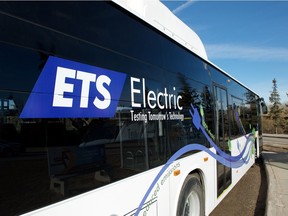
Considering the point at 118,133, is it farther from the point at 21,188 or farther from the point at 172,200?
the point at 172,200

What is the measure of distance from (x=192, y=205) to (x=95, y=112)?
2.98 m

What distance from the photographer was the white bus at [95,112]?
1.96 m

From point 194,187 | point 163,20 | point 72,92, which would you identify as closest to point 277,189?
point 194,187

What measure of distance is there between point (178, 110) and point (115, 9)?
1.70m

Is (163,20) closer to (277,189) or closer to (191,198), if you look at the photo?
(191,198)

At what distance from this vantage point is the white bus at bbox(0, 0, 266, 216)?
6.44 ft

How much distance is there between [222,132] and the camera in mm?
6449

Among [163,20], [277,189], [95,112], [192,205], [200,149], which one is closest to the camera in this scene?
[95,112]

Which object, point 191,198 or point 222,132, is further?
point 222,132

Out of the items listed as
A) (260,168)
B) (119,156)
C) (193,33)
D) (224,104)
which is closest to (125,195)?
(119,156)

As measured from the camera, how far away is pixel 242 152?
875 cm

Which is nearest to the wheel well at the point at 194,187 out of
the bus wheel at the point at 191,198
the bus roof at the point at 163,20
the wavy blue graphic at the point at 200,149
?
the bus wheel at the point at 191,198

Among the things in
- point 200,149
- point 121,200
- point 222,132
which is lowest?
point 121,200

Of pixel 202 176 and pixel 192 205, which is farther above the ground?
pixel 202 176
